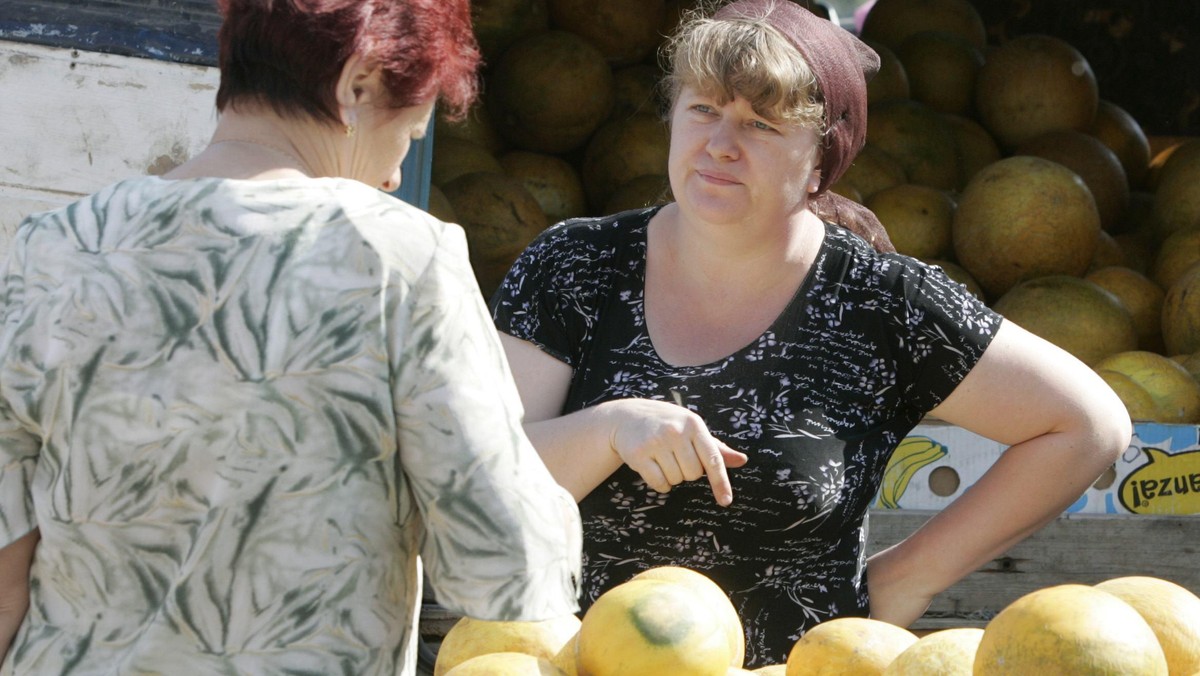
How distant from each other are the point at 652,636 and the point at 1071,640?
423 mm

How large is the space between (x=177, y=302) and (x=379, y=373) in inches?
7.7

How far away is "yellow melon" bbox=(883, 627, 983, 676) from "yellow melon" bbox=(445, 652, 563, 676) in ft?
1.21

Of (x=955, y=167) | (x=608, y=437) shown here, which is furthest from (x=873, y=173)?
(x=608, y=437)

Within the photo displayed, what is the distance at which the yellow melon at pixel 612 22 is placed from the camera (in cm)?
457

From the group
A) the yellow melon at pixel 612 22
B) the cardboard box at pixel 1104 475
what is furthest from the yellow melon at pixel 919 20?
the cardboard box at pixel 1104 475

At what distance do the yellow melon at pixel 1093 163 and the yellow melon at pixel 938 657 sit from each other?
3334mm

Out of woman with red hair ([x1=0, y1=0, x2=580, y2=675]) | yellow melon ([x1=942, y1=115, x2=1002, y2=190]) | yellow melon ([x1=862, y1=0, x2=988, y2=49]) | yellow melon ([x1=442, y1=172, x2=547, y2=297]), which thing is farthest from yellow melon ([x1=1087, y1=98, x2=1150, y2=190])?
woman with red hair ([x1=0, y1=0, x2=580, y2=675])

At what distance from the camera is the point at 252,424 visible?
1.25 metres

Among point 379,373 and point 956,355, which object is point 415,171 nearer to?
point 956,355

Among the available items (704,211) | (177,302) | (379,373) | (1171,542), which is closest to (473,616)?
(379,373)

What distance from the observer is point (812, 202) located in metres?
2.34

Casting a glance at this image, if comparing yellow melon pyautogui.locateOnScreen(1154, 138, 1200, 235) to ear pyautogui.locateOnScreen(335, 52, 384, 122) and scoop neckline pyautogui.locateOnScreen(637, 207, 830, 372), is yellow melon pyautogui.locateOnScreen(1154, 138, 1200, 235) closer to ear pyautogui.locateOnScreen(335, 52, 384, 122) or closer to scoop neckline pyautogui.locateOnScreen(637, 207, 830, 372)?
scoop neckline pyautogui.locateOnScreen(637, 207, 830, 372)

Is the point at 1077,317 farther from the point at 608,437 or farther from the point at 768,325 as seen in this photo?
the point at 608,437

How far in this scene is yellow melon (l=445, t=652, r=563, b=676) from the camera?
4.77ft
